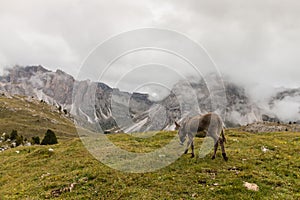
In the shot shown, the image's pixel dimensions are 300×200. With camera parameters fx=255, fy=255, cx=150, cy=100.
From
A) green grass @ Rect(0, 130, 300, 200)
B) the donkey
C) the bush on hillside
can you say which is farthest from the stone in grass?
the bush on hillside

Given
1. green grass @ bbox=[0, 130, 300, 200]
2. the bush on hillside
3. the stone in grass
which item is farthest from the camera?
the bush on hillside

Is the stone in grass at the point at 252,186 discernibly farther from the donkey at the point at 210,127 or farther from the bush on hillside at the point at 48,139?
the bush on hillside at the point at 48,139

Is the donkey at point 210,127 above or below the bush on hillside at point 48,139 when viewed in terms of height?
above

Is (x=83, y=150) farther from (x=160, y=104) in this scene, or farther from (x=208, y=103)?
(x=208, y=103)

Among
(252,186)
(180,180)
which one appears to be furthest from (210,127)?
(252,186)

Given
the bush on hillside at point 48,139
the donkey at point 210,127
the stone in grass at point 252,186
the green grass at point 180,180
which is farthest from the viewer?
the bush on hillside at point 48,139

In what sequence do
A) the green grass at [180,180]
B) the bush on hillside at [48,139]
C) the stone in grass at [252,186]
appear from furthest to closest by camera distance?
the bush on hillside at [48,139] < the green grass at [180,180] < the stone in grass at [252,186]

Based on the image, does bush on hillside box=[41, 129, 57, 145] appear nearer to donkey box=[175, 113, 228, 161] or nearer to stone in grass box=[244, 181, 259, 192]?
donkey box=[175, 113, 228, 161]

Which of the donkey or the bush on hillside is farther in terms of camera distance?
the bush on hillside

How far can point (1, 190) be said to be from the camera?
2052 cm

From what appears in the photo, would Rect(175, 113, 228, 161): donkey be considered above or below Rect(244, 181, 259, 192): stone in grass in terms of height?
above

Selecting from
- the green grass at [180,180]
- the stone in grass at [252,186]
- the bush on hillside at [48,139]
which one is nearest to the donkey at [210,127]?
the green grass at [180,180]

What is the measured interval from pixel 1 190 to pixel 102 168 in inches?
326

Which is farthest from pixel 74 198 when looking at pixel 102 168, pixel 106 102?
pixel 106 102
